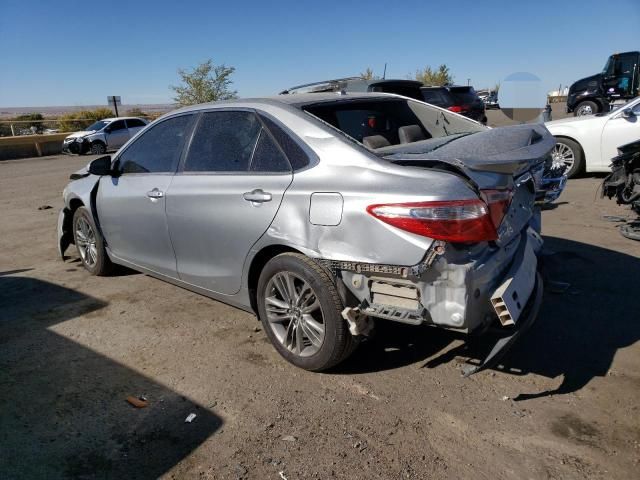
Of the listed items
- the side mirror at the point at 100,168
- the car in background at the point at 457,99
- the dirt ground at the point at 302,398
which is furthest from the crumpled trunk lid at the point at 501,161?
the car in background at the point at 457,99

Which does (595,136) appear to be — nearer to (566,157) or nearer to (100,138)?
(566,157)

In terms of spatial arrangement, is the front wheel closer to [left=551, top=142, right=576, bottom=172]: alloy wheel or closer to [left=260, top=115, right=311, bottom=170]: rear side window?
[left=551, top=142, right=576, bottom=172]: alloy wheel

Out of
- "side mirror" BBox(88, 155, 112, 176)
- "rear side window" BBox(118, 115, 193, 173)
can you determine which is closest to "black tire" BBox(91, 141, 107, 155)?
"side mirror" BBox(88, 155, 112, 176)

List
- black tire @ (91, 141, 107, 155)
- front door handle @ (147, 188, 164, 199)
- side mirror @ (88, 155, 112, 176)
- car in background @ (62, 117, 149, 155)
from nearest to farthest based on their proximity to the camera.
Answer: front door handle @ (147, 188, 164, 199) → side mirror @ (88, 155, 112, 176) → car in background @ (62, 117, 149, 155) → black tire @ (91, 141, 107, 155)

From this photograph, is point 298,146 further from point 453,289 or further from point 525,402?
point 525,402

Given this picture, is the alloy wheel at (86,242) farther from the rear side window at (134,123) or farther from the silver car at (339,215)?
the rear side window at (134,123)

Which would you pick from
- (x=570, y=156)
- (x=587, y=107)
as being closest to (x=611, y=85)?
(x=587, y=107)

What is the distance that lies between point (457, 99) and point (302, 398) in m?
15.1

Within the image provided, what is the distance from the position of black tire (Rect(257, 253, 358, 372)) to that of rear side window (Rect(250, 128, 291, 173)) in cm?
57

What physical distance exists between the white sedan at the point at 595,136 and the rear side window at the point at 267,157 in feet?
24.9

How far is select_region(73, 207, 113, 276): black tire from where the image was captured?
17.0 feet

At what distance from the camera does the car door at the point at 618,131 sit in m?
8.83

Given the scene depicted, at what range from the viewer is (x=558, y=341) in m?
3.58

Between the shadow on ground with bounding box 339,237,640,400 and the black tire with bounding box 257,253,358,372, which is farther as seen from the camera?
the shadow on ground with bounding box 339,237,640,400
